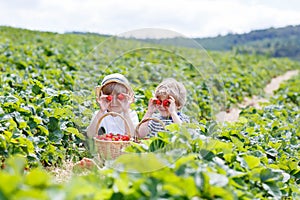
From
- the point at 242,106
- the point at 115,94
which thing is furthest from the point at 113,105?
the point at 242,106

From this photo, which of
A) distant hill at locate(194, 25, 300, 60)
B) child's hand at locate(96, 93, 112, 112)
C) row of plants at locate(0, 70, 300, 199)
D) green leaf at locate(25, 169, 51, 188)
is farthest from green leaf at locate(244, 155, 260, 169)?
distant hill at locate(194, 25, 300, 60)

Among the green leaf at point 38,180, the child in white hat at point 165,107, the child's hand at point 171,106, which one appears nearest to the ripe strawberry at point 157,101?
the child in white hat at point 165,107

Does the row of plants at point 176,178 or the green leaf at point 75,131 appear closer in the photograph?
the row of plants at point 176,178

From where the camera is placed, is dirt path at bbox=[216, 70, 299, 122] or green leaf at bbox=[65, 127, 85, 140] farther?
→ dirt path at bbox=[216, 70, 299, 122]

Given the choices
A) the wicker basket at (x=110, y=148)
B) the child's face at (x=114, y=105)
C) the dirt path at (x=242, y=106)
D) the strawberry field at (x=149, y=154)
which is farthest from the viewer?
the dirt path at (x=242, y=106)

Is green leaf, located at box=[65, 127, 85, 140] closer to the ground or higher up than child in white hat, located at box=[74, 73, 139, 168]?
closer to the ground

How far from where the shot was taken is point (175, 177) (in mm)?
2510

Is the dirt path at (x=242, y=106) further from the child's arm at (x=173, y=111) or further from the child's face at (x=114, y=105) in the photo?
the child's face at (x=114, y=105)

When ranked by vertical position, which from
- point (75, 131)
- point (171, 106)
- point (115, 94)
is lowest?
point (75, 131)

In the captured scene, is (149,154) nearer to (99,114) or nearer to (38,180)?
(38,180)

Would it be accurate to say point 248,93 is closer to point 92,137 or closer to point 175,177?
point 92,137

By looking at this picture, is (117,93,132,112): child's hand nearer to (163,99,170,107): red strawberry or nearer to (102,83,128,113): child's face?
(102,83,128,113): child's face

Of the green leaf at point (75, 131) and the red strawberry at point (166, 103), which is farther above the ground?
the red strawberry at point (166, 103)

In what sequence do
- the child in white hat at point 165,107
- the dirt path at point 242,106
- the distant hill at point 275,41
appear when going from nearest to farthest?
the child in white hat at point 165,107, the dirt path at point 242,106, the distant hill at point 275,41
